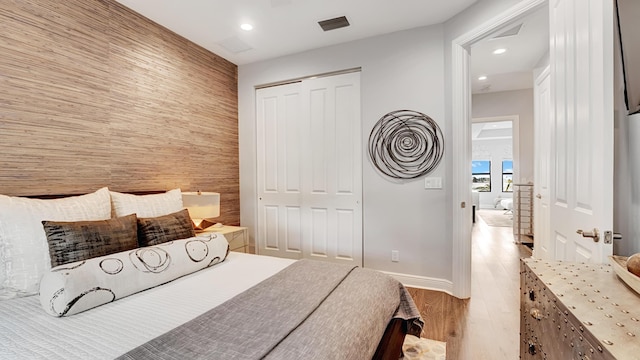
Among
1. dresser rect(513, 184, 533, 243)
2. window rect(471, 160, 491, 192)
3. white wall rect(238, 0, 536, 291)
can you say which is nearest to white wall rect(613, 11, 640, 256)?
white wall rect(238, 0, 536, 291)

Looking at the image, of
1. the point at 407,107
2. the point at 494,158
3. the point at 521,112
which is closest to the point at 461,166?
the point at 407,107

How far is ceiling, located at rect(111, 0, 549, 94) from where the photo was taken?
2.45m

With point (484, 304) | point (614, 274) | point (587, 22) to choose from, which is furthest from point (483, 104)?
point (614, 274)

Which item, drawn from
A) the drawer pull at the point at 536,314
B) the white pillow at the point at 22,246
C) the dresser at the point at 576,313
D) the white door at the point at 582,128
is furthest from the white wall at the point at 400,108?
the white pillow at the point at 22,246

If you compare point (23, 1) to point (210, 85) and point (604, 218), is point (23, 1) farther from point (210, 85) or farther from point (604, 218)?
point (604, 218)

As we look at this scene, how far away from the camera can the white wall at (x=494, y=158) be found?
33.6 ft

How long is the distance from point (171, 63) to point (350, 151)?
2078mm

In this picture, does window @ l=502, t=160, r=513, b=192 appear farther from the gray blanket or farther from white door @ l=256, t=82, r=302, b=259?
the gray blanket

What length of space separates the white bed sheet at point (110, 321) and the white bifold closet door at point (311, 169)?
1683mm

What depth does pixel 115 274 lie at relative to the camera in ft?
4.60

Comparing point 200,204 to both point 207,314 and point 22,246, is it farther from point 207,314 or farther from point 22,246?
point 207,314

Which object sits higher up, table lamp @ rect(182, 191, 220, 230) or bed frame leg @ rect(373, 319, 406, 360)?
table lamp @ rect(182, 191, 220, 230)

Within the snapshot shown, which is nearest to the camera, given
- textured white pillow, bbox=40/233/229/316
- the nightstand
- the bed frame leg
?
textured white pillow, bbox=40/233/229/316

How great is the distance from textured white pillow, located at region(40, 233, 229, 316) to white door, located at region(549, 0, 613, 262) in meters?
2.05
